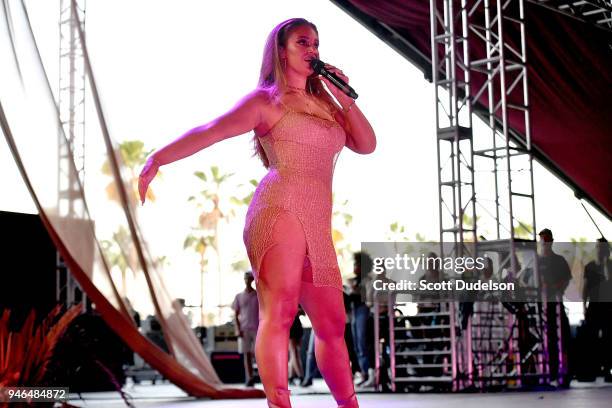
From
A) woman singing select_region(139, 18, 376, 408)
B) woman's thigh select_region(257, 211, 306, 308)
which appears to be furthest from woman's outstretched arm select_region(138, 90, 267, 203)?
woman's thigh select_region(257, 211, 306, 308)

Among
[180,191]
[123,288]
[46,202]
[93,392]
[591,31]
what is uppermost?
[180,191]

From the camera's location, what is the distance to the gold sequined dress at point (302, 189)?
2500 mm

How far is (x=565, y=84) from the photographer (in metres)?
11.9

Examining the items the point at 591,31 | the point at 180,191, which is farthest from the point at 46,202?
the point at 180,191

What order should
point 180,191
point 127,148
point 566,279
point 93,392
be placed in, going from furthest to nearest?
point 180,191 → point 127,148 → point 93,392 → point 566,279

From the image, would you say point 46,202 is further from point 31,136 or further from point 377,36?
point 377,36

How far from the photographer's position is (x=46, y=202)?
5.20 m

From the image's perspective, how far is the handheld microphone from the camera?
99.8 inches

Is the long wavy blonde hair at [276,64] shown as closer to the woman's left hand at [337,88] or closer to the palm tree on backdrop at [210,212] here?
the woman's left hand at [337,88]

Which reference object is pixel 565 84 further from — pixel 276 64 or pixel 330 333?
pixel 330 333

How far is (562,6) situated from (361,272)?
162 inches

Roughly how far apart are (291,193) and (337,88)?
34 centimetres

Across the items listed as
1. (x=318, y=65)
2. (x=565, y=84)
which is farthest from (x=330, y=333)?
(x=565, y=84)

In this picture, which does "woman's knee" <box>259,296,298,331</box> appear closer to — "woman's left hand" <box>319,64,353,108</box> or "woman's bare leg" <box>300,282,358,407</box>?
"woman's bare leg" <box>300,282,358,407</box>
